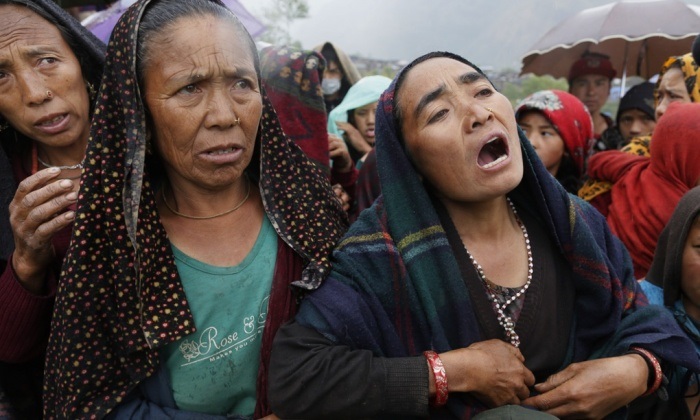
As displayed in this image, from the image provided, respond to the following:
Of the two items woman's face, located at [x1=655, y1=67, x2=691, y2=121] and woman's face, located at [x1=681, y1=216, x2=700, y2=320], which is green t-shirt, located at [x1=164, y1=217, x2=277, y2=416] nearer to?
woman's face, located at [x1=681, y1=216, x2=700, y2=320]

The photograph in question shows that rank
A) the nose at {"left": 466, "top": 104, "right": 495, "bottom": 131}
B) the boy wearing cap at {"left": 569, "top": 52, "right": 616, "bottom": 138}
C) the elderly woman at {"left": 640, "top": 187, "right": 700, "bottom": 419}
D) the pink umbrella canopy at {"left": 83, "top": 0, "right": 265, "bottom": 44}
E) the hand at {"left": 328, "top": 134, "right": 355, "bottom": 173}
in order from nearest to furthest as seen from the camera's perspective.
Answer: the nose at {"left": 466, "top": 104, "right": 495, "bottom": 131}, the elderly woman at {"left": 640, "top": 187, "right": 700, "bottom": 419}, the hand at {"left": 328, "top": 134, "right": 355, "bottom": 173}, the pink umbrella canopy at {"left": 83, "top": 0, "right": 265, "bottom": 44}, the boy wearing cap at {"left": 569, "top": 52, "right": 616, "bottom": 138}

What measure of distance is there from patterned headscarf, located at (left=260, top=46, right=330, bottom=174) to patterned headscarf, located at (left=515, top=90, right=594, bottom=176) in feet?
5.05

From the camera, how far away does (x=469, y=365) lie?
1.53 m

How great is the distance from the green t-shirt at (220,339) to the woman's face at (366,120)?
2414 millimetres

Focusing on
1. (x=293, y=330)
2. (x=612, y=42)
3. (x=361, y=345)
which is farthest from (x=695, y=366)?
(x=612, y=42)

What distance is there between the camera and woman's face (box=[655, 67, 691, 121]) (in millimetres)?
3354

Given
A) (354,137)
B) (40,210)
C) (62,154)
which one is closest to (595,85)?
(354,137)

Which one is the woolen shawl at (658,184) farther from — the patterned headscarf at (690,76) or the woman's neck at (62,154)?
the woman's neck at (62,154)

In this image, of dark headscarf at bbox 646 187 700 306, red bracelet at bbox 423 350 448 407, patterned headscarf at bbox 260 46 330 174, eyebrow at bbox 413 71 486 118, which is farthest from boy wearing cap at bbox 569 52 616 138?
red bracelet at bbox 423 350 448 407

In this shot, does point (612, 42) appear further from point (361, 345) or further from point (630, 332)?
point (361, 345)

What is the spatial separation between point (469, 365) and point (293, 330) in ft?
1.69

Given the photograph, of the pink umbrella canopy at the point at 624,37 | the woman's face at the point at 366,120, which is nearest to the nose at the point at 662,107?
the woman's face at the point at 366,120

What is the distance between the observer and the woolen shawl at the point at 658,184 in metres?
2.52

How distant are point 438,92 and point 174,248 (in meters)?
0.99
